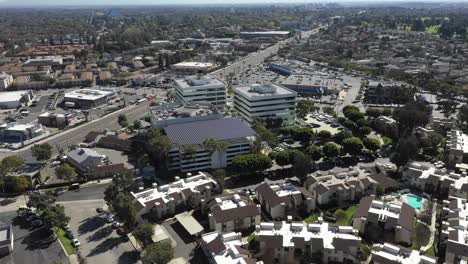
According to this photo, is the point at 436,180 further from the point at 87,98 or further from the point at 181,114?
the point at 87,98

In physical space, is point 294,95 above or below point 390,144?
above

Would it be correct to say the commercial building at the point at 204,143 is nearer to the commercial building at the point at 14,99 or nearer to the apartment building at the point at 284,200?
the apartment building at the point at 284,200

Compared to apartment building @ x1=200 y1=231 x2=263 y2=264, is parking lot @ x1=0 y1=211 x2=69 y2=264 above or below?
below

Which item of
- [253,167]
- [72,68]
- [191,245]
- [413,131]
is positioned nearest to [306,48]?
[72,68]

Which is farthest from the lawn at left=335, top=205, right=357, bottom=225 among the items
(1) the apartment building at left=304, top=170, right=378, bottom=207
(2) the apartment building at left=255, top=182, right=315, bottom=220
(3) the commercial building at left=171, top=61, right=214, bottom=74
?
(3) the commercial building at left=171, top=61, right=214, bottom=74

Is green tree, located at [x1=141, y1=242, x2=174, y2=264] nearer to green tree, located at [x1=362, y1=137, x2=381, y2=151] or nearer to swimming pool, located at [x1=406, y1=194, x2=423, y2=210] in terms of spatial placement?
swimming pool, located at [x1=406, y1=194, x2=423, y2=210]

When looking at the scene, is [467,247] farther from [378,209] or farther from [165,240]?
[165,240]

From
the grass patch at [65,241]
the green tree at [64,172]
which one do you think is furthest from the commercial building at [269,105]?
the grass patch at [65,241]
